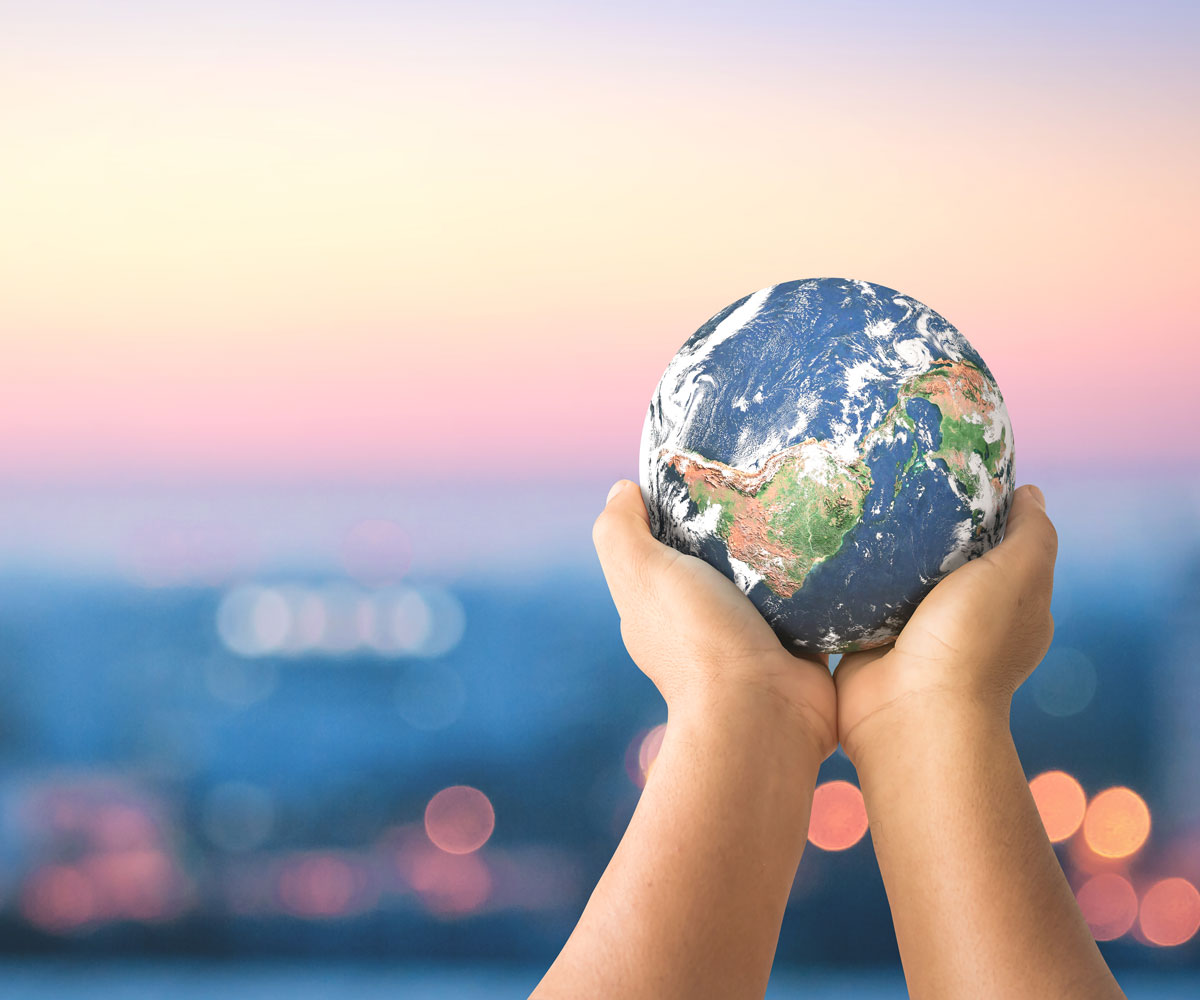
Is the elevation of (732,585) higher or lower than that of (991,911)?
higher

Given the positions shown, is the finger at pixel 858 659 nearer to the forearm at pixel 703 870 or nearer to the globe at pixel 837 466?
the globe at pixel 837 466

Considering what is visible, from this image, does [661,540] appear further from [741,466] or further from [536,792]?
[536,792]

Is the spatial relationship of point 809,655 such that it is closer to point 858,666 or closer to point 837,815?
point 858,666

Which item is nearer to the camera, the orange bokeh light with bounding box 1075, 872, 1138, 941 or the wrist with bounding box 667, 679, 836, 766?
the wrist with bounding box 667, 679, 836, 766

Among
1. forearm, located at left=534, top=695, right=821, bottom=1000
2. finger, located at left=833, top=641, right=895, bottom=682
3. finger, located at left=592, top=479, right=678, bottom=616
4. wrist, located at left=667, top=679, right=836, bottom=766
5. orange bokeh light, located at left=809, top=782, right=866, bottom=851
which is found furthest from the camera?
orange bokeh light, located at left=809, top=782, right=866, bottom=851

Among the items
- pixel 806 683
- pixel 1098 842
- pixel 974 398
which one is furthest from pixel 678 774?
pixel 1098 842

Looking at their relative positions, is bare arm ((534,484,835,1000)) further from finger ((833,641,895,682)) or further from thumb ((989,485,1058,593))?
thumb ((989,485,1058,593))

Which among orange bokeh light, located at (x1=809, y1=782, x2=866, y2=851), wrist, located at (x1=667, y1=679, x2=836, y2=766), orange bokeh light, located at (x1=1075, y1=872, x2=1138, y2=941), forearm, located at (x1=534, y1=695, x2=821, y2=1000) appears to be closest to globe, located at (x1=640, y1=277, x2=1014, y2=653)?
wrist, located at (x1=667, y1=679, x2=836, y2=766)

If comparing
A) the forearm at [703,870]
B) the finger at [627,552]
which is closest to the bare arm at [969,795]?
the forearm at [703,870]
